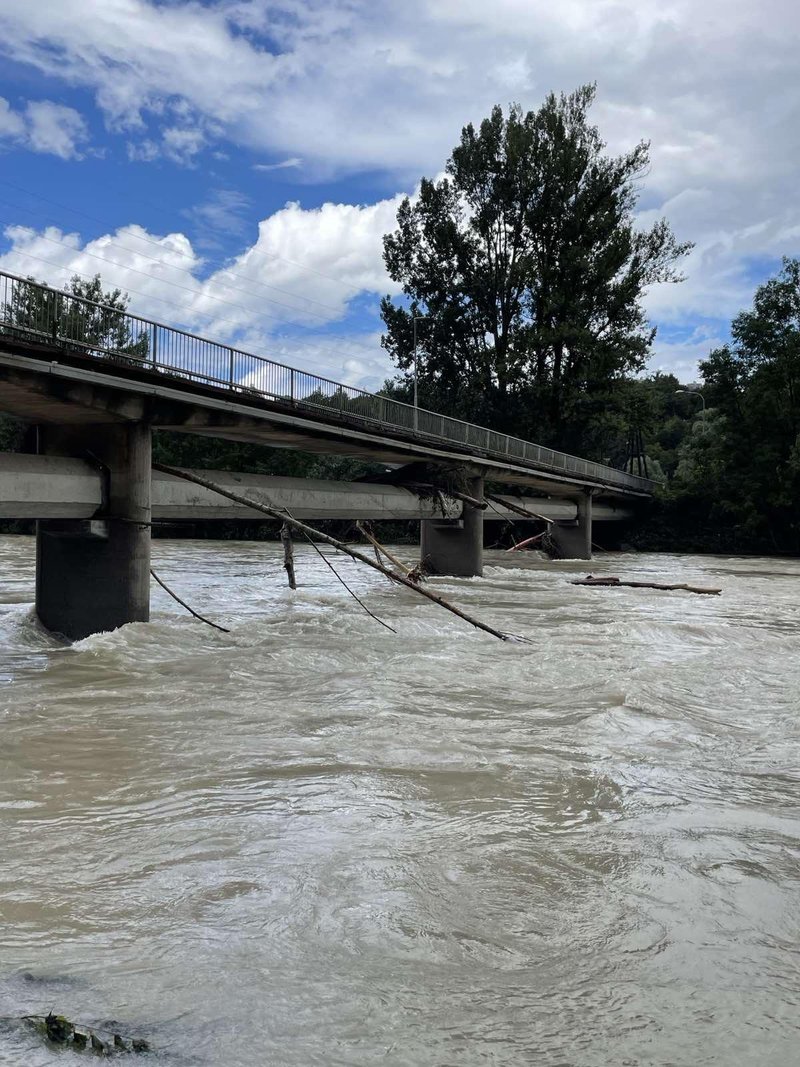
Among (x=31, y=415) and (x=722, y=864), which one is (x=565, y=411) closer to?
(x=31, y=415)

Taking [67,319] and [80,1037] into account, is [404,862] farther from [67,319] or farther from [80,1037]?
[67,319]

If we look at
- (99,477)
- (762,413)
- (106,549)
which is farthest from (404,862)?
(762,413)

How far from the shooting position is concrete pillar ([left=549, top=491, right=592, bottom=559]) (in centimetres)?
4216

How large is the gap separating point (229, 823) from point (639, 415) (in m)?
49.6

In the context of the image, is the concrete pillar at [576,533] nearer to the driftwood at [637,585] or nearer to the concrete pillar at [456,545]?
the concrete pillar at [456,545]

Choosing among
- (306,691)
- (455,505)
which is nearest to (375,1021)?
(306,691)

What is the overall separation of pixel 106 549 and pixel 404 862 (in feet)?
35.1

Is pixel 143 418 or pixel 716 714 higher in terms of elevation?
pixel 143 418

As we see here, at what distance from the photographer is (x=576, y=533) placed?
140 feet

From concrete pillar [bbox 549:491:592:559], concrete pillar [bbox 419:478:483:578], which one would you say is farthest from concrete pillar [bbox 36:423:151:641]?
concrete pillar [bbox 549:491:592:559]

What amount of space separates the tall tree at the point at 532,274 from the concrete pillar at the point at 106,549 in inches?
1472

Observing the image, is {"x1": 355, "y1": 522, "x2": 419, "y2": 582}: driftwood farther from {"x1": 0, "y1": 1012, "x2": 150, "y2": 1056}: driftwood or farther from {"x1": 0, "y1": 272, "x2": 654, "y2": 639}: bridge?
{"x1": 0, "y1": 1012, "x2": 150, "y2": 1056}: driftwood

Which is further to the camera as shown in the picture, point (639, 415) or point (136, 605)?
point (639, 415)

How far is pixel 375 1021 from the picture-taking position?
372 cm
